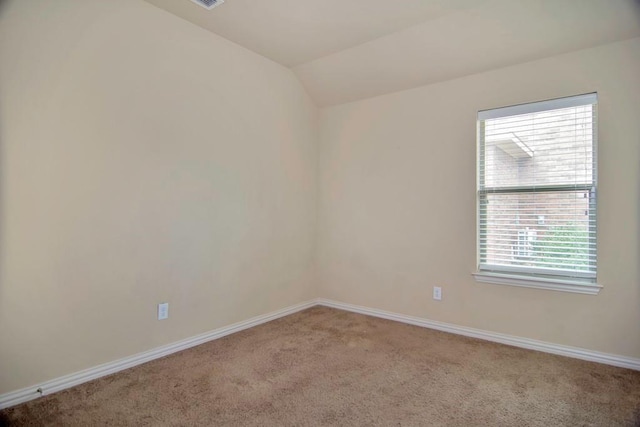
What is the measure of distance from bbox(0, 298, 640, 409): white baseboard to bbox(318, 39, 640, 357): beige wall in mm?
64

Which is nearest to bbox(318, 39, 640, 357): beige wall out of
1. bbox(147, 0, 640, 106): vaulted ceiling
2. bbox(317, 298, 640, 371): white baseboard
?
bbox(317, 298, 640, 371): white baseboard

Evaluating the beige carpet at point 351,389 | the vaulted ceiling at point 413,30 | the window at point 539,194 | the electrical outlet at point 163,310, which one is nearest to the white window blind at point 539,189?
the window at point 539,194

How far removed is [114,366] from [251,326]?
1.19 m

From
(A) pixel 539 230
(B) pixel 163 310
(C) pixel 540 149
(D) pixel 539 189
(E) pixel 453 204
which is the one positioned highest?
(C) pixel 540 149

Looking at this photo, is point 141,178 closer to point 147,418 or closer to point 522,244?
point 147,418

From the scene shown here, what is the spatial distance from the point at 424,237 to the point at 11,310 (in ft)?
10.1

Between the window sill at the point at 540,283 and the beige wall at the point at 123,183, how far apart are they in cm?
202

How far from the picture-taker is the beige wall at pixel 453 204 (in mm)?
2379

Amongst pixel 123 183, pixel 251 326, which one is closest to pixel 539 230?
pixel 251 326

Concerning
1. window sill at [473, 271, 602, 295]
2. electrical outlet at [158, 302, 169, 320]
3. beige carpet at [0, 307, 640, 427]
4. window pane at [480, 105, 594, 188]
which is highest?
window pane at [480, 105, 594, 188]

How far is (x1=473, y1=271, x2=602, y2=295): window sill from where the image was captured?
97.4 inches

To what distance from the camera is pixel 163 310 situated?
255 cm

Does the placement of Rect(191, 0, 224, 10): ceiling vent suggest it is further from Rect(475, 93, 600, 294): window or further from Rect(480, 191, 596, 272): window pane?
Rect(480, 191, 596, 272): window pane

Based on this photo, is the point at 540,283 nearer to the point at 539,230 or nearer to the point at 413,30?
the point at 539,230
